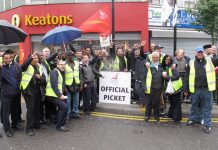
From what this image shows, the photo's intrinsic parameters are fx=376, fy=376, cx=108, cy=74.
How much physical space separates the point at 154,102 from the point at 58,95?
2.43 meters

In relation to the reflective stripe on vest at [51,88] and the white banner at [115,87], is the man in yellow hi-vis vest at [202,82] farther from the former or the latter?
the reflective stripe on vest at [51,88]

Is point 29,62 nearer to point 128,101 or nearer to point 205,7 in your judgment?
point 128,101

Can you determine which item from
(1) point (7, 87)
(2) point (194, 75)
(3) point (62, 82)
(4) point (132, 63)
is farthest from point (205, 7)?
(1) point (7, 87)

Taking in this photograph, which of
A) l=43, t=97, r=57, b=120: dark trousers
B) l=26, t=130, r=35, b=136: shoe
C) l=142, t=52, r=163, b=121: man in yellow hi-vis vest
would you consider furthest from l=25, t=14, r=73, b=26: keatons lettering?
l=26, t=130, r=35, b=136: shoe

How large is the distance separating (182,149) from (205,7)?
35.9 ft

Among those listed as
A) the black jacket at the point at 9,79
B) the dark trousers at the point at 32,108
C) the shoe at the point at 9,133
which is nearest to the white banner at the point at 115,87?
the dark trousers at the point at 32,108

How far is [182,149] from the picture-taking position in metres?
7.13

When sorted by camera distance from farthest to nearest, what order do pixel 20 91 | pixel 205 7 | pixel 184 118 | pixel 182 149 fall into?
pixel 205 7 → pixel 184 118 → pixel 20 91 → pixel 182 149

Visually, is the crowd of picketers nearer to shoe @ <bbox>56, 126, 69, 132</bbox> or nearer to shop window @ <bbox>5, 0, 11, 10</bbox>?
shoe @ <bbox>56, 126, 69, 132</bbox>

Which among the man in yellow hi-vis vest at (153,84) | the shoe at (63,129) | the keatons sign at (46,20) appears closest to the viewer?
the shoe at (63,129)

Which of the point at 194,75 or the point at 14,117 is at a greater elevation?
the point at 194,75

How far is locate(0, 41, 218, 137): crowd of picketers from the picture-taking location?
26.8ft

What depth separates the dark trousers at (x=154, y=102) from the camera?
9289mm

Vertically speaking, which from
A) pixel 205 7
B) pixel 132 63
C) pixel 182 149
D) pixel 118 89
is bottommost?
pixel 182 149
